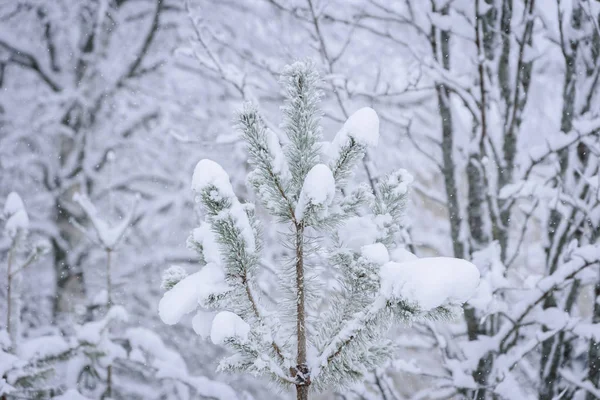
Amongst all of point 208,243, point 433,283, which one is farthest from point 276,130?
point 433,283

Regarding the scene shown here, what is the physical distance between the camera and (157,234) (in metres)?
5.54

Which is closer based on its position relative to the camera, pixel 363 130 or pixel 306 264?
pixel 363 130

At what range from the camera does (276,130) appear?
2.01 meters

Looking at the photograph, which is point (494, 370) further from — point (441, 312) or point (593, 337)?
point (441, 312)

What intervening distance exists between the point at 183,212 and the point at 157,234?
2.02 ft

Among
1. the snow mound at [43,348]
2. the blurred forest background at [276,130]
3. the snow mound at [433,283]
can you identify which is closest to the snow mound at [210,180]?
the snow mound at [433,283]

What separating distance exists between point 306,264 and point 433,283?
33 centimetres

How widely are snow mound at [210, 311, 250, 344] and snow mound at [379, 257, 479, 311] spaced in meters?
0.28

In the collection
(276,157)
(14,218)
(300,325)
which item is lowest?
(300,325)

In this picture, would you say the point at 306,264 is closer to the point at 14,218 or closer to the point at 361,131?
the point at 361,131

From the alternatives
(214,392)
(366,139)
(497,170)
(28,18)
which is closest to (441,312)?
(366,139)

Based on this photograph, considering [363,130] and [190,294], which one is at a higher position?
[363,130]

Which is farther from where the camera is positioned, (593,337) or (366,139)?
(593,337)

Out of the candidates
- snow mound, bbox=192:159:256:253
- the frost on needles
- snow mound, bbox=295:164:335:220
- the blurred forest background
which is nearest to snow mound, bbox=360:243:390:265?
the frost on needles
